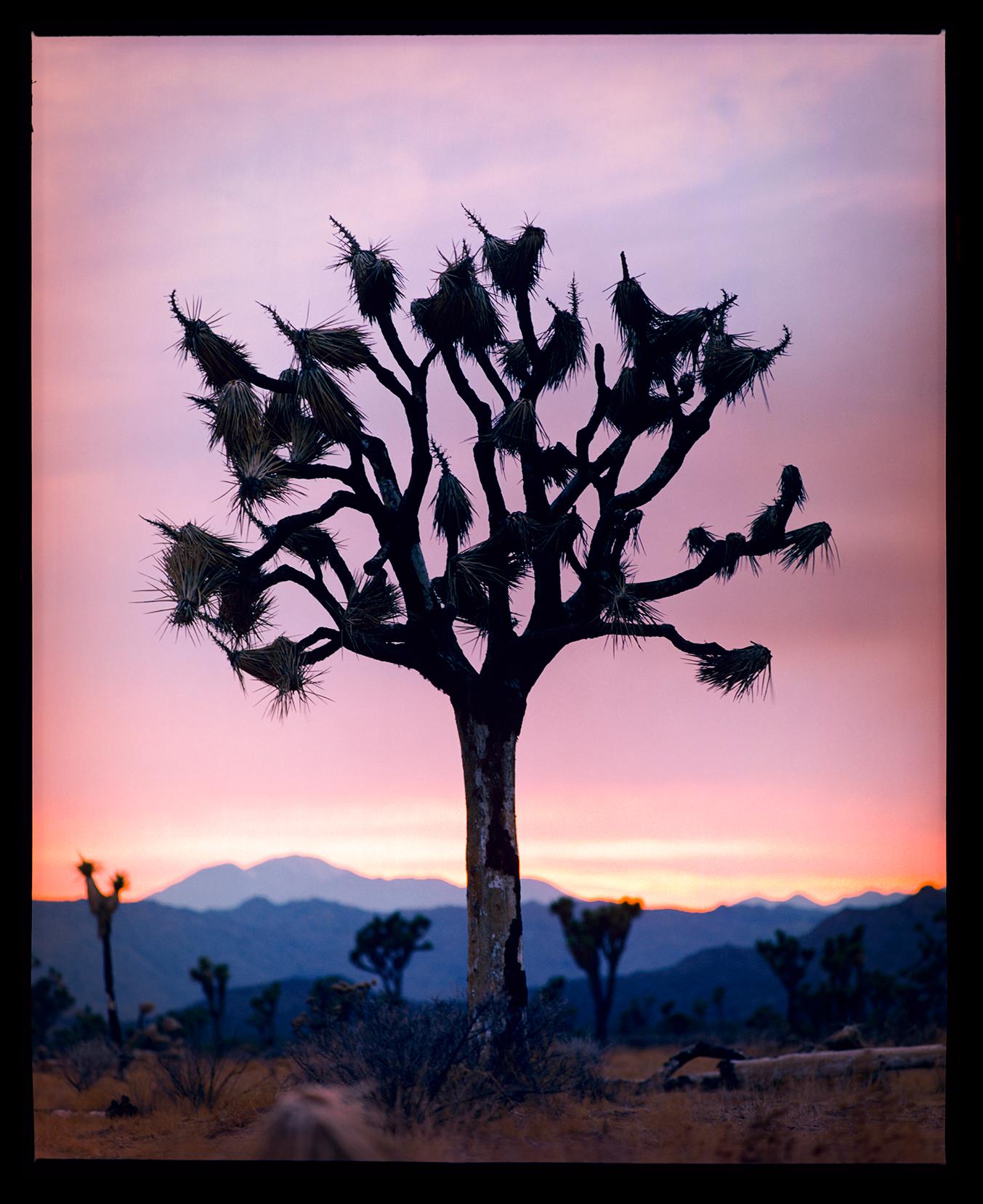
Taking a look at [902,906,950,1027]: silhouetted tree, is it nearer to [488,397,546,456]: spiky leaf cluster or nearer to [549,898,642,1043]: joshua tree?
[549,898,642,1043]: joshua tree

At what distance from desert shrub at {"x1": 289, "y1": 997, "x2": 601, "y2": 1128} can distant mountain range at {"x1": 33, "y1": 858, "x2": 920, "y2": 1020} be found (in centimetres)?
6561

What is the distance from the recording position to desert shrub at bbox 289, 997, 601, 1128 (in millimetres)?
9562

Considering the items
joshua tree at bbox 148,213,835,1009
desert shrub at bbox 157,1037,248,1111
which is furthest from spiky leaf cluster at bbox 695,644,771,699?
desert shrub at bbox 157,1037,248,1111

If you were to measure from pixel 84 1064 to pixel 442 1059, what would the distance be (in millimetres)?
8254

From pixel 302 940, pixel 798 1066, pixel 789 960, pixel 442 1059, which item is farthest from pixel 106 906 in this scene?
pixel 302 940

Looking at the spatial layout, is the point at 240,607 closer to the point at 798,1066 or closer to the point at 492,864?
the point at 492,864

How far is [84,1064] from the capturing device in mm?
16047

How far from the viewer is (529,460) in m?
12.3

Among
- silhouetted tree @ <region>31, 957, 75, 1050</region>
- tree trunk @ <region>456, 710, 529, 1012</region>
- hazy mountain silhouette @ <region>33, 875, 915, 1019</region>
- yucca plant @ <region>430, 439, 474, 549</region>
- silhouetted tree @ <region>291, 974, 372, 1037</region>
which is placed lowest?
hazy mountain silhouette @ <region>33, 875, 915, 1019</region>

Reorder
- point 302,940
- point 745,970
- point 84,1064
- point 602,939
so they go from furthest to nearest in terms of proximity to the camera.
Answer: point 302,940 → point 745,970 → point 602,939 → point 84,1064

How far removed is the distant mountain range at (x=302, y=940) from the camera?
80500 mm
